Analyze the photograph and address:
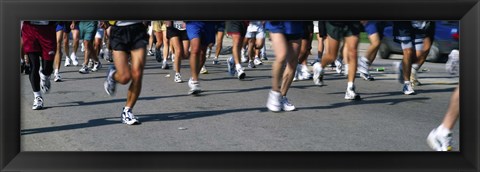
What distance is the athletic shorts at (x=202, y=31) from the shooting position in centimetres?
459

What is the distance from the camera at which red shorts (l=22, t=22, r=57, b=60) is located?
471 centimetres

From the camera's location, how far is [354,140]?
4.98 metres

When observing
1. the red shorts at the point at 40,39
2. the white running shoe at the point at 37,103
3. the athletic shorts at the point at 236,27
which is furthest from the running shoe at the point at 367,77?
the white running shoe at the point at 37,103

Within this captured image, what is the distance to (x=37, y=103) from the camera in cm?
509

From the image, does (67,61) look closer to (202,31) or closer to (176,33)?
(176,33)

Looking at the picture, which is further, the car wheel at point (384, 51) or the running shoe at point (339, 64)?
the running shoe at point (339, 64)

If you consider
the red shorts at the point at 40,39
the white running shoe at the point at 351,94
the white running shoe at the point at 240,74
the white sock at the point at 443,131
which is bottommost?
the white sock at the point at 443,131

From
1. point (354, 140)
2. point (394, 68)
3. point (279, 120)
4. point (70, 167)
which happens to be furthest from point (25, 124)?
point (394, 68)

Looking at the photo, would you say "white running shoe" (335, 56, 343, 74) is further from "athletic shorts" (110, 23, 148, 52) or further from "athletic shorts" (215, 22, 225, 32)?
"athletic shorts" (110, 23, 148, 52)

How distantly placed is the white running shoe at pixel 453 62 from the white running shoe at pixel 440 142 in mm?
361

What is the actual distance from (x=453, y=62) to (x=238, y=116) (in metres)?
1.32

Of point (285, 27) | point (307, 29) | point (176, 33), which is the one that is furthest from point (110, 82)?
point (307, 29)

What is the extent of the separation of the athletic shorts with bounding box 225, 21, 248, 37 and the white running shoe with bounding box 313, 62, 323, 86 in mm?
742

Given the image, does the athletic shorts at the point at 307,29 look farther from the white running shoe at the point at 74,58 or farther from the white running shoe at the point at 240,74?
the white running shoe at the point at 74,58
